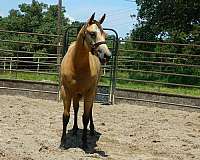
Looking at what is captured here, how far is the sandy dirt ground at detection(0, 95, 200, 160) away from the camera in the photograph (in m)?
5.72

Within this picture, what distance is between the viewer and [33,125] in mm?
7422

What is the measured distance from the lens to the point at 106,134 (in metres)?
7.22

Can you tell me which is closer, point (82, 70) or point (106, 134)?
point (82, 70)

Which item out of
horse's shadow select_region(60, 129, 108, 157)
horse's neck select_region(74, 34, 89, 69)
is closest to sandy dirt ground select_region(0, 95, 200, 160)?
horse's shadow select_region(60, 129, 108, 157)

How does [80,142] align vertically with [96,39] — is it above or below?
below

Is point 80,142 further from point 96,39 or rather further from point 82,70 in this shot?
point 96,39

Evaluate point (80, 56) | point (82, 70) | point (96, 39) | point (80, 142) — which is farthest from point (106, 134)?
point (96, 39)

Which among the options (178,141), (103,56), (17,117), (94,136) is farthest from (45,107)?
(103,56)

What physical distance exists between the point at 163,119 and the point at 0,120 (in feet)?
11.3

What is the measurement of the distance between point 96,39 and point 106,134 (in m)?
2.39

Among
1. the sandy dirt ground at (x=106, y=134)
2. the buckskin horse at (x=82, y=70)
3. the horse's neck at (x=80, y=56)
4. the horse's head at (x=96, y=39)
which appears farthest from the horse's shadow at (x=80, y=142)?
the horse's head at (x=96, y=39)

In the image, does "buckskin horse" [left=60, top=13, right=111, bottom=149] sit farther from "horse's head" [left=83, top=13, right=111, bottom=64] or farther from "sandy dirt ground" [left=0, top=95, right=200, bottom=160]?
"sandy dirt ground" [left=0, top=95, right=200, bottom=160]

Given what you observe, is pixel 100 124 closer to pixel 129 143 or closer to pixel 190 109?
pixel 129 143

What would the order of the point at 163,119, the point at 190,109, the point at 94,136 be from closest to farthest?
the point at 94,136
the point at 163,119
the point at 190,109
